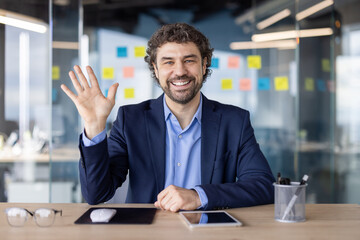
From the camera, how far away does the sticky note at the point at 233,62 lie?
445cm

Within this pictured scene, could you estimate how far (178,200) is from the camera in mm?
1382

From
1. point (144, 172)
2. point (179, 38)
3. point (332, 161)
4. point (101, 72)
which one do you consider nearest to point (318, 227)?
point (144, 172)

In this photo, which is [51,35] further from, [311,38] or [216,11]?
[311,38]

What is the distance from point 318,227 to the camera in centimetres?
121

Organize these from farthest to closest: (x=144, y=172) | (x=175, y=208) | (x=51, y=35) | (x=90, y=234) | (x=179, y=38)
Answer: (x=51, y=35) < (x=179, y=38) < (x=144, y=172) < (x=175, y=208) < (x=90, y=234)

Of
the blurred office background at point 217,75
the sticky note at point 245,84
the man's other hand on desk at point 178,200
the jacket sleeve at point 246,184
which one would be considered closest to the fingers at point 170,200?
the man's other hand on desk at point 178,200

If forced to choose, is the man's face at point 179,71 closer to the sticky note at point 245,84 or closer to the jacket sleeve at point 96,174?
the jacket sleeve at point 96,174

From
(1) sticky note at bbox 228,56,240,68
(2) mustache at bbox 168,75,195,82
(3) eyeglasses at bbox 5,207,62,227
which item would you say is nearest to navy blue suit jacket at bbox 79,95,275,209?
(2) mustache at bbox 168,75,195,82

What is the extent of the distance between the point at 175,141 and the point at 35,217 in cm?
80

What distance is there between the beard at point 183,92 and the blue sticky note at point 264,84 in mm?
2580

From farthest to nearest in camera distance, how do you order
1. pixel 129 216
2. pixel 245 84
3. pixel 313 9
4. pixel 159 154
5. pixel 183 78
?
pixel 245 84, pixel 313 9, pixel 183 78, pixel 159 154, pixel 129 216

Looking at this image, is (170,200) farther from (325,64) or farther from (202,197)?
(325,64)

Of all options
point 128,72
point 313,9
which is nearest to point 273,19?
point 313,9

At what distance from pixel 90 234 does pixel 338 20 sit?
153 inches
